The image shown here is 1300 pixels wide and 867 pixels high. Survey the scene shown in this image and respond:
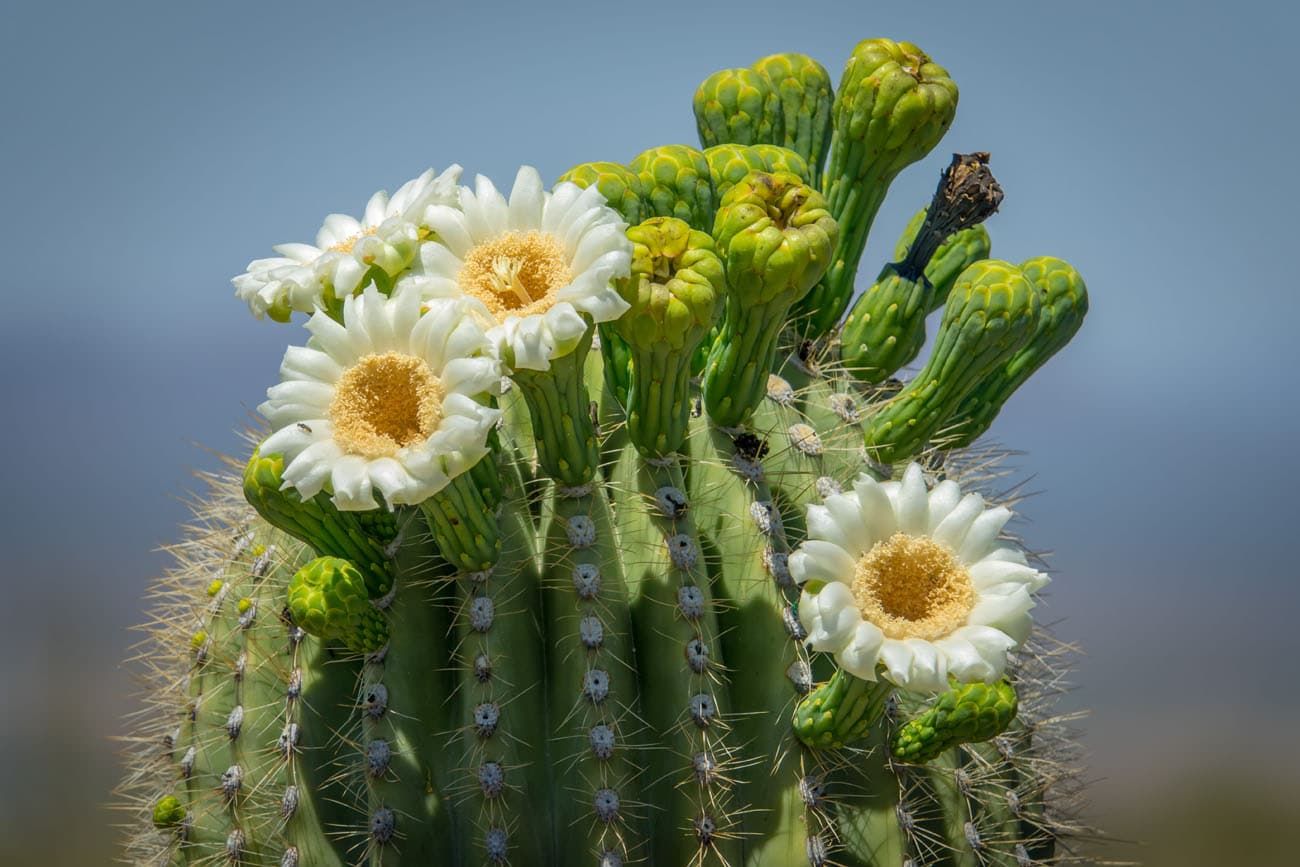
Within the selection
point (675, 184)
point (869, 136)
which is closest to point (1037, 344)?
point (869, 136)

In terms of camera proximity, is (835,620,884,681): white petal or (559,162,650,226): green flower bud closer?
(835,620,884,681): white petal

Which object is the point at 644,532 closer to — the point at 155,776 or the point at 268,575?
the point at 268,575

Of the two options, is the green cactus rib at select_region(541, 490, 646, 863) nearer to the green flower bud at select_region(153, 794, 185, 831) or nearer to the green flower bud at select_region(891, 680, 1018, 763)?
the green flower bud at select_region(891, 680, 1018, 763)

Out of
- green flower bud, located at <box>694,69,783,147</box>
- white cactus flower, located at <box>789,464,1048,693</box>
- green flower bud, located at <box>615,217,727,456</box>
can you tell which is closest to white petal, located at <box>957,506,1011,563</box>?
white cactus flower, located at <box>789,464,1048,693</box>

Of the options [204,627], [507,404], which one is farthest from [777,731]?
[204,627]

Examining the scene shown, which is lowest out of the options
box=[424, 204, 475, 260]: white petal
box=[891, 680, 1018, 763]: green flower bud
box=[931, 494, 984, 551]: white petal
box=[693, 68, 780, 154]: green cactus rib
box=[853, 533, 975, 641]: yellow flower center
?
box=[891, 680, 1018, 763]: green flower bud

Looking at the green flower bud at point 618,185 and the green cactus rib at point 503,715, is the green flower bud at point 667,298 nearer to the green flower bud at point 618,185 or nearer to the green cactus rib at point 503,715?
the green flower bud at point 618,185

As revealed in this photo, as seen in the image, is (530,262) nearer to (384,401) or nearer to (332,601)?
(384,401)
